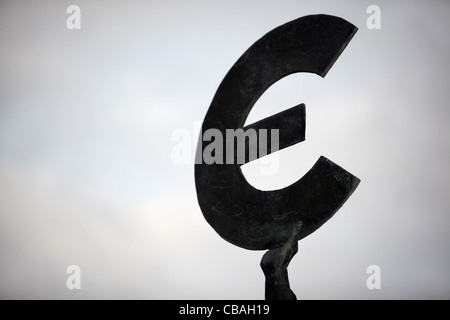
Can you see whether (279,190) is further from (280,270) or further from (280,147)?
(280,270)

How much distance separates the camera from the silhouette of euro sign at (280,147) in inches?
183

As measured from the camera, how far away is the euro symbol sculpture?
182 inches

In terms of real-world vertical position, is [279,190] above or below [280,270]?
above

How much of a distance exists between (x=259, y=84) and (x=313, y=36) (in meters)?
0.59

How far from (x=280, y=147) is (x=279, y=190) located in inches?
13.8

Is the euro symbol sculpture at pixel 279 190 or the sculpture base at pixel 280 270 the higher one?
the euro symbol sculpture at pixel 279 190

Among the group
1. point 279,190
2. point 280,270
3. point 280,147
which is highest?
point 280,147

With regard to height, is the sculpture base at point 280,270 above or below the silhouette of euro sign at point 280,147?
below

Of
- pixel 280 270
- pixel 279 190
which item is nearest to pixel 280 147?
pixel 279 190

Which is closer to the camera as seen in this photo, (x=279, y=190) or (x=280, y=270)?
(x=280, y=270)

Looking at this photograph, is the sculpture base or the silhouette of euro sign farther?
the silhouette of euro sign

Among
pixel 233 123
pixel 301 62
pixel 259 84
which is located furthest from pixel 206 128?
pixel 301 62

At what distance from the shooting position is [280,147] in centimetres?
479

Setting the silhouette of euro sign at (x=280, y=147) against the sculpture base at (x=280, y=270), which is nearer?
the sculpture base at (x=280, y=270)
